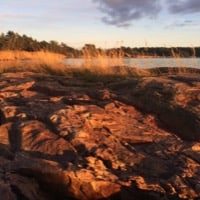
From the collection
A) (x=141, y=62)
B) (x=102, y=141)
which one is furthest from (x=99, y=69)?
(x=102, y=141)

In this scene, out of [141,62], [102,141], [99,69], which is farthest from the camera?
[141,62]

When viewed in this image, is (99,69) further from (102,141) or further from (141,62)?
(102,141)

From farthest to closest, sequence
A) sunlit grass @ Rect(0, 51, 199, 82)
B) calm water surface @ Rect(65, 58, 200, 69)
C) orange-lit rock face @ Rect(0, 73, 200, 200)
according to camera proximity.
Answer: calm water surface @ Rect(65, 58, 200, 69) < sunlit grass @ Rect(0, 51, 199, 82) < orange-lit rock face @ Rect(0, 73, 200, 200)

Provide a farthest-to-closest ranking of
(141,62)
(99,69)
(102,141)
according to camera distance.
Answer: (141,62), (99,69), (102,141)

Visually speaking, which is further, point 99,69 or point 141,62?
point 141,62

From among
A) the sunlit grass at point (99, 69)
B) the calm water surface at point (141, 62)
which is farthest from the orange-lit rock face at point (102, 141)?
the calm water surface at point (141, 62)

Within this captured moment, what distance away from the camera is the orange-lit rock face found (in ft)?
16.7

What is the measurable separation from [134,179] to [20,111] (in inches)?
96.9

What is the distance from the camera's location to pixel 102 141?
5.95m

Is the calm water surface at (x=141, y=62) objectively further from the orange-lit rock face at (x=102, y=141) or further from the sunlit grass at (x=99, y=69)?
the orange-lit rock face at (x=102, y=141)

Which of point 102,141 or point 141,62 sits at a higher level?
point 141,62

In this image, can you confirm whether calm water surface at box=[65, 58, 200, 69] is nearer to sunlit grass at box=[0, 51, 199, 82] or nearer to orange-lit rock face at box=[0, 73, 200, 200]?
sunlit grass at box=[0, 51, 199, 82]

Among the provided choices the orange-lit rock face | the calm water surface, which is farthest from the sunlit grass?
the orange-lit rock face

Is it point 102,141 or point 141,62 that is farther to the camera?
point 141,62
